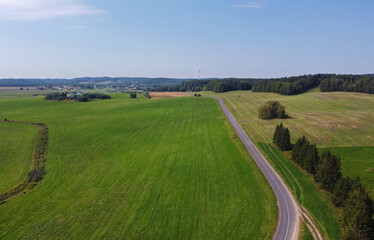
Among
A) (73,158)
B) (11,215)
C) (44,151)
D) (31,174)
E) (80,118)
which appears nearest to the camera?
(11,215)

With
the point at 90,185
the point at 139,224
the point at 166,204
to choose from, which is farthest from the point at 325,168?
the point at 90,185

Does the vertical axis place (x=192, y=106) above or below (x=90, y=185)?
above

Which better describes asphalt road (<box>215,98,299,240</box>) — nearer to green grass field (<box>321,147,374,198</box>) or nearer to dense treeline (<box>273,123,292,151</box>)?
dense treeline (<box>273,123,292,151</box>)

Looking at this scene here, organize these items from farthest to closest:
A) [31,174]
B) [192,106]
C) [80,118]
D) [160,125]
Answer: [192,106] → [80,118] → [160,125] → [31,174]

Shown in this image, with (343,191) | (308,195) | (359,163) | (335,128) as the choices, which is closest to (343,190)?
(343,191)

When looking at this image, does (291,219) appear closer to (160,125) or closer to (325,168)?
(325,168)

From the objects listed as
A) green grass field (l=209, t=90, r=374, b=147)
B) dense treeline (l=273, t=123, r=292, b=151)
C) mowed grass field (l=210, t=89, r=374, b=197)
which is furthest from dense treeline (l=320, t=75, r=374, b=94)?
dense treeline (l=273, t=123, r=292, b=151)
